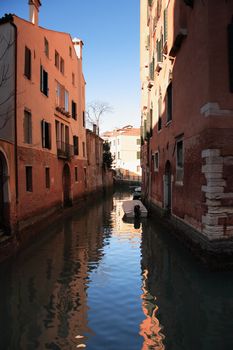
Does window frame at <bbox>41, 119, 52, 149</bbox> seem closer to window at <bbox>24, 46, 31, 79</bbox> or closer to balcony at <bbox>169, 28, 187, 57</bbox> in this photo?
window at <bbox>24, 46, 31, 79</bbox>

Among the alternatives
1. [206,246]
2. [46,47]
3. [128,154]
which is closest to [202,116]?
[206,246]

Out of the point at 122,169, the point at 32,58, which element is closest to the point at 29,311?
the point at 32,58

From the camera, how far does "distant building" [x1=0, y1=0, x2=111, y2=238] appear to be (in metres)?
10.9

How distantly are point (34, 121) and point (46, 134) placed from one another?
6.40 ft

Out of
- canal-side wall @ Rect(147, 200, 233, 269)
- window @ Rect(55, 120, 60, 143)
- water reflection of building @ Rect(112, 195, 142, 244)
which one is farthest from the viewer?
window @ Rect(55, 120, 60, 143)

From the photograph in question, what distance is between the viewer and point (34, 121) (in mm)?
13680

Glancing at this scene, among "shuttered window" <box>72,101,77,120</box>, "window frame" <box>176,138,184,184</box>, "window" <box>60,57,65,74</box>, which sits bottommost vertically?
"window frame" <box>176,138,184,184</box>

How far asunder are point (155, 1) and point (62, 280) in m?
14.9

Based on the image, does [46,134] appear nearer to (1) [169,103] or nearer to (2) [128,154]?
(1) [169,103]

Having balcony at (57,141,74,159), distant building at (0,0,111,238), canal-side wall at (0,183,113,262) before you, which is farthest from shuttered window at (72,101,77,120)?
canal-side wall at (0,183,113,262)

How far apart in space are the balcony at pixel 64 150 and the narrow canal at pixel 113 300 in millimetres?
7893

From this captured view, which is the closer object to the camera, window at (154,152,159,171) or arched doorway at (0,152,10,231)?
arched doorway at (0,152,10,231)

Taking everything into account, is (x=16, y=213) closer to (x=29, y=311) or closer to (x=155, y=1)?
(x=29, y=311)

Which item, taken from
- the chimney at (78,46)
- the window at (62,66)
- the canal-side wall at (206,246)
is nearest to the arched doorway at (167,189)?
the canal-side wall at (206,246)
